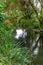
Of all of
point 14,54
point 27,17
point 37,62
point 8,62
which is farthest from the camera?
point 27,17

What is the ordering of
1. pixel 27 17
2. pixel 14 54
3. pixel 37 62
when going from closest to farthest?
pixel 14 54 → pixel 37 62 → pixel 27 17

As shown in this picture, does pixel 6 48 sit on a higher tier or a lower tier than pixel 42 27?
Answer: higher

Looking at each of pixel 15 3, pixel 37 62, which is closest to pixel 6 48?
pixel 37 62

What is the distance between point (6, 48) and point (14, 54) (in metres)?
0.63

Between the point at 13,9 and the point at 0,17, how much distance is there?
20.4 m

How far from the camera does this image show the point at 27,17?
31.5 metres

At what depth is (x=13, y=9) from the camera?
1179 inches

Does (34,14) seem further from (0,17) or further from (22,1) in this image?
(0,17)

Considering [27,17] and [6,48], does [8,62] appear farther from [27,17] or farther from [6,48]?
[27,17]

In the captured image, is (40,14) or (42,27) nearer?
(42,27)

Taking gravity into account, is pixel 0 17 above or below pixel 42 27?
above

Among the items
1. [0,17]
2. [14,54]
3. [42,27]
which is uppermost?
[0,17]

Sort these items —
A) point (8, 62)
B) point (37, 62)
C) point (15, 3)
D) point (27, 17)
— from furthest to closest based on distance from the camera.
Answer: point (27, 17)
point (15, 3)
point (37, 62)
point (8, 62)

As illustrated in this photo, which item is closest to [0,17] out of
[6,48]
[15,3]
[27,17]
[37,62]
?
[6,48]
